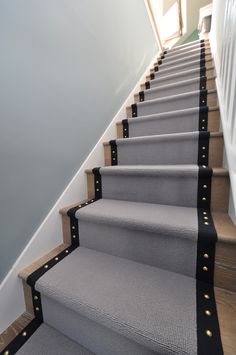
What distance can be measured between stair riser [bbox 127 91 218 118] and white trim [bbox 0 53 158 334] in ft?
1.54

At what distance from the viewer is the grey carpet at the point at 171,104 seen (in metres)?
1.33

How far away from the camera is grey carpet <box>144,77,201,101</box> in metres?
1.50

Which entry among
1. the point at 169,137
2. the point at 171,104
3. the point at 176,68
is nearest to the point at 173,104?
the point at 171,104

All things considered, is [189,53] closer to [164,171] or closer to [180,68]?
[180,68]

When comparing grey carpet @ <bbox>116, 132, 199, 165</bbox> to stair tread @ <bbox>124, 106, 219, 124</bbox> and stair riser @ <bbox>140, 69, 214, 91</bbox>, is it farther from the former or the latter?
stair riser @ <bbox>140, 69, 214, 91</bbox>

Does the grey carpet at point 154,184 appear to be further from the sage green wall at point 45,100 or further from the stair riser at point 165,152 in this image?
the sage green wall at point 45,100

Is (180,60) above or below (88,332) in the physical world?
above

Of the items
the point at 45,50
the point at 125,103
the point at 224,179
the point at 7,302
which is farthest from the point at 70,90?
the point at 7,302

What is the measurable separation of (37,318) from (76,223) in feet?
1.29

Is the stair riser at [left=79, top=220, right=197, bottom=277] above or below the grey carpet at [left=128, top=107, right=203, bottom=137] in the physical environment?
below

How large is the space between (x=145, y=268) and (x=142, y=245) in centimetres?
9

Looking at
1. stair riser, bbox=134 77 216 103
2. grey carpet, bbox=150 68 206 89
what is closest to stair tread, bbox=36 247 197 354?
Result: stair riser, bbox=134 77 216 103

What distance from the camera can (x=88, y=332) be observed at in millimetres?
611

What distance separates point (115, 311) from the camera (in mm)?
550
